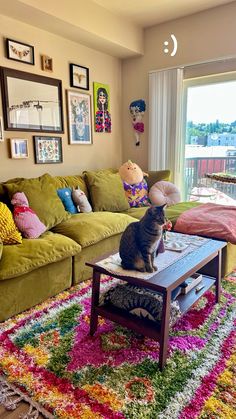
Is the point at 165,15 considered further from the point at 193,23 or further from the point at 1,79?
the point at 1,79

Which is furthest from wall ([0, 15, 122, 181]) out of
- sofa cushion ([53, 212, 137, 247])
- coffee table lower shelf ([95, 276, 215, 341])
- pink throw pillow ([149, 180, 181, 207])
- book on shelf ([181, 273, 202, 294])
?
book on shelf ([181, 273, 202, 294])

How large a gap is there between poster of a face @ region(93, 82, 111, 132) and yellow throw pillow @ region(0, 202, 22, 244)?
6.96 feet

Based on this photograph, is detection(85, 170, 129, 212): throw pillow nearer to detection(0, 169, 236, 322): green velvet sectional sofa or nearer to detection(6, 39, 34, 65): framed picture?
detection(0, 169, 236, 322): green velvet sectional sofa

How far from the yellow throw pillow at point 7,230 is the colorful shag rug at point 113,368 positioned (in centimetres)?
52

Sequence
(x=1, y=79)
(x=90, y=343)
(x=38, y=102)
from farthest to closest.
Result: 1. (x=38, y=102)
2. (x=1, y=79)
3. (x=90, y=343)

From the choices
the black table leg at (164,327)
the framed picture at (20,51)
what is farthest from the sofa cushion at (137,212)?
the framed picture at (20,51)

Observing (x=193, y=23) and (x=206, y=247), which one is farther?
(x=193, y=23)

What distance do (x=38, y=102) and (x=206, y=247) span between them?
2323 millimetres

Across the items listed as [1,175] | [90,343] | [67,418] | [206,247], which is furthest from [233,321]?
[1,175]

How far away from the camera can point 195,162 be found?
13.0 feet

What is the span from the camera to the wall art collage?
288 cm

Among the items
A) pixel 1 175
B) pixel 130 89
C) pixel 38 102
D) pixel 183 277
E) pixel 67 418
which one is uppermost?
pixel 130 89

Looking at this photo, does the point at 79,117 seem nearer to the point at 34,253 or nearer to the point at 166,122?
the point at 166,122

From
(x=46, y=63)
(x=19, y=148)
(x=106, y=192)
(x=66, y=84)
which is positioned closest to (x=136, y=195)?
(x=106, y=192)
